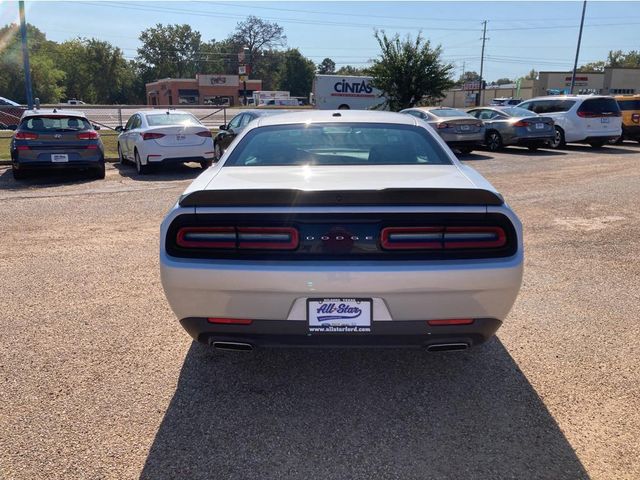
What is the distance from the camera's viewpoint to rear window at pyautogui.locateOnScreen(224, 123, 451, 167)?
13.0ft

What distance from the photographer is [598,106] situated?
1730 cm

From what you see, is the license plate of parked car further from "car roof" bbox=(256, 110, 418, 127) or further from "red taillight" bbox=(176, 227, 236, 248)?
"car roof" bbox=(256, 110, 418, 127)

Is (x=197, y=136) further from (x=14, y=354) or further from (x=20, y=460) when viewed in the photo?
(x=20, y=460)

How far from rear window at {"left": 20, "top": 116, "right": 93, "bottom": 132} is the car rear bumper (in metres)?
9.99

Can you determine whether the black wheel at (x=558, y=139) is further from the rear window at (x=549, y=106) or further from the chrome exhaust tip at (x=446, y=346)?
the chrome exhaust tip at (x=446, y=346)

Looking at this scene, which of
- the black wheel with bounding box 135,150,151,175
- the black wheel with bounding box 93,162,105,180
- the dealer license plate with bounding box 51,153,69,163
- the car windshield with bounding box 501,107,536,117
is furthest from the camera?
the car windshield with bounding box 501,107,536,117

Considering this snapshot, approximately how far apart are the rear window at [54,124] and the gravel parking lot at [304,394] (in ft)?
22.1

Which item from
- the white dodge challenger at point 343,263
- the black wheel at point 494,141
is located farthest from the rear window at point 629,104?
the white dodge challenger at point 343,263

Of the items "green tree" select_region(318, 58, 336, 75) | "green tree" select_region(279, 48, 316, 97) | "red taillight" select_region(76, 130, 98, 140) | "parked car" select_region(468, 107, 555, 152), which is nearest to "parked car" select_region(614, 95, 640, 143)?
"parked car" select_region(468, 107, 555, 152)

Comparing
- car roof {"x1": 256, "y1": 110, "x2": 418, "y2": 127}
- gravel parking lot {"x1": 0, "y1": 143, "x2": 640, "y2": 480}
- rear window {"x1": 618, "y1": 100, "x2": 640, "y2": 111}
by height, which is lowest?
gravel parking lot {"x1": 0, "y1": 143, "x2": 640, "y2": 480}

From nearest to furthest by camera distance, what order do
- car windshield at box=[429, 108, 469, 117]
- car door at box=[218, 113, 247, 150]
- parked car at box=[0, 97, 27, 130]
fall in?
car door at box=[218, 113, 247, 150] < car windshield at box=[429, 108, 469, 117] < parked car at box=[0, 97, 27, 130]

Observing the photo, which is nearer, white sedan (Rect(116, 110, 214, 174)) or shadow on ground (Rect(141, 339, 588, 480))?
shadow on ground (Rect(141, 339, 588, 480))

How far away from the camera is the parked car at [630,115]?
19.3 meters

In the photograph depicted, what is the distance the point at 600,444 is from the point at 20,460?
9.16 feet
